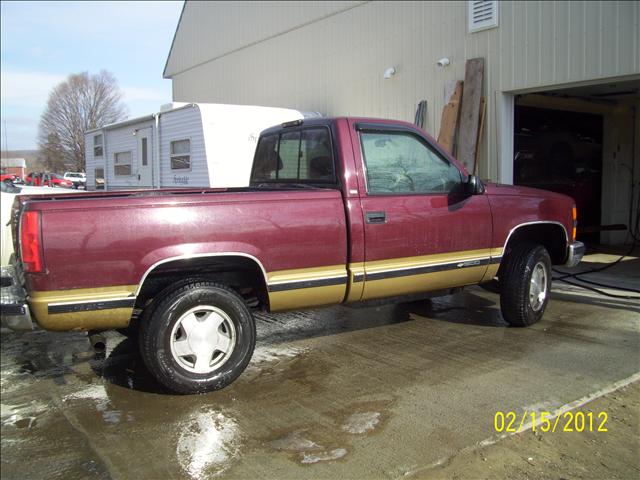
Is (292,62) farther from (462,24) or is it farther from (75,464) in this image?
(75,464)

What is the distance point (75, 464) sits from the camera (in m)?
3.11

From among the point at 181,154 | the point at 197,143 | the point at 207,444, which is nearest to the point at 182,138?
the point at 181,154

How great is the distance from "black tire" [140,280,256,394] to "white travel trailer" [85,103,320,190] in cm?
624

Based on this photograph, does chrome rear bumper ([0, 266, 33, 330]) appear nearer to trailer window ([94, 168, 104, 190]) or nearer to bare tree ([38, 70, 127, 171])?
trailer window ([94, 168, 104, 190])

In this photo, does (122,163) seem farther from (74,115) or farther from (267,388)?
(74,115)

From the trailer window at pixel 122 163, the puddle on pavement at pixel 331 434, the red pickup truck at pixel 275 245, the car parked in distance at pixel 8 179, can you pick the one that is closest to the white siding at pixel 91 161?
the trailer window at pixel 122 163

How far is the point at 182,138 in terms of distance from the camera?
35.5ft

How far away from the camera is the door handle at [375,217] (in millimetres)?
4536

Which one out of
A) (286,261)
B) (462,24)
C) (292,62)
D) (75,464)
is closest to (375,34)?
(462,24)

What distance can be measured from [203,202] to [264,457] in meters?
1.70

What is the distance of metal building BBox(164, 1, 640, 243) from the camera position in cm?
863

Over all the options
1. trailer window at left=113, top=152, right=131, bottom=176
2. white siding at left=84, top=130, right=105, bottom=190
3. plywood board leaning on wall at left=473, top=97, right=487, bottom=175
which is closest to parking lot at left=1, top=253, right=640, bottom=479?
plywood board leaning on wall at left=473, top=97, right=487, bottom=175

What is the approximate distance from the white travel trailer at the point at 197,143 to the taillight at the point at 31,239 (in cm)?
664
